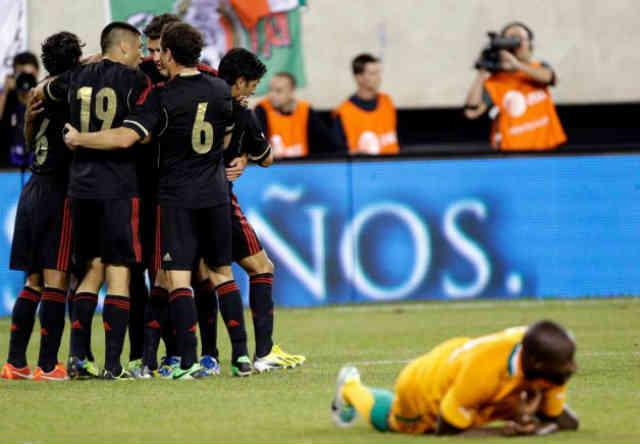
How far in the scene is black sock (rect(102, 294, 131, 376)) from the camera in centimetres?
817

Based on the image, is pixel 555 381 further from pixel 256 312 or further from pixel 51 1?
pixel 51 1

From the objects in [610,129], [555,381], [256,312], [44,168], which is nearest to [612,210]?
[610,129]

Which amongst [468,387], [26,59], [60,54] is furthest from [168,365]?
[26,59]

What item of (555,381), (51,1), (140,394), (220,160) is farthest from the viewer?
(51,1)

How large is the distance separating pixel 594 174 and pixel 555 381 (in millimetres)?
8495

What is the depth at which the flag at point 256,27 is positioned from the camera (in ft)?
54.2

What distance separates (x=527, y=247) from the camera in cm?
1346

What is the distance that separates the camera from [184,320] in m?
8.02

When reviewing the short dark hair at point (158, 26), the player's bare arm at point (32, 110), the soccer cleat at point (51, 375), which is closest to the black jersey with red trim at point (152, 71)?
the short dark hair at point (158, 26)

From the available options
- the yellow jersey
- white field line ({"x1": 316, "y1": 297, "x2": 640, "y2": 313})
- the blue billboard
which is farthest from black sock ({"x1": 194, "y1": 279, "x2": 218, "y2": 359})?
the blue billboard

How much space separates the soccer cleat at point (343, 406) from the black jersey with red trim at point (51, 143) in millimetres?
3014

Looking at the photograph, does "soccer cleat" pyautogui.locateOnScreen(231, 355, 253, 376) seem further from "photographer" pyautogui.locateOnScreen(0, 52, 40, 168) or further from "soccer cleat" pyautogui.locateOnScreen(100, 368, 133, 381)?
"photographer" pyautogui.locateOnScreen(0, 52, 40, 168)

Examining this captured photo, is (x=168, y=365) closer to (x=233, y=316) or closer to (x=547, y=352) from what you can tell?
(x=233, y=316)

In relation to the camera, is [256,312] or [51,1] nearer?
[256,312]
